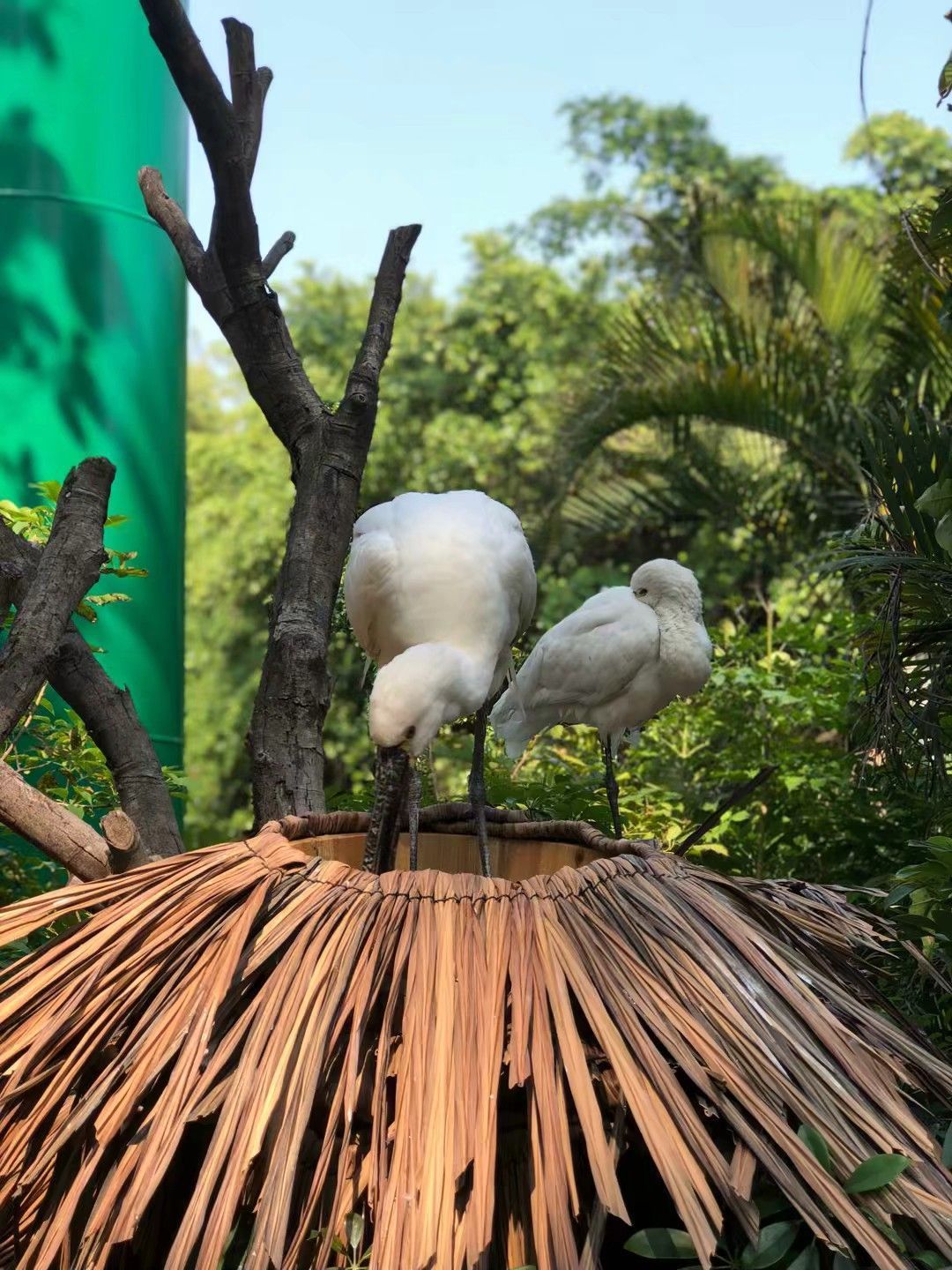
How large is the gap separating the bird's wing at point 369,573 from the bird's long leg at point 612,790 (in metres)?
1.23

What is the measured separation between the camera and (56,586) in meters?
2.85

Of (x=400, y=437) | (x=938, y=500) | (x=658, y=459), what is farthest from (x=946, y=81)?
(x=400, y=437)

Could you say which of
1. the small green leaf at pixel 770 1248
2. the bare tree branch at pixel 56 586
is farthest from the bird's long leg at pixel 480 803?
the small green leaf at pixel 770 1248

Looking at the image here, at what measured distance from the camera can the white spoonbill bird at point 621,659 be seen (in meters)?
A: 5.04

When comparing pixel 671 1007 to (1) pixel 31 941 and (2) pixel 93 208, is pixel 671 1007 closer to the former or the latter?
(1) pixel 31 941

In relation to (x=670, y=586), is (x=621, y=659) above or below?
below

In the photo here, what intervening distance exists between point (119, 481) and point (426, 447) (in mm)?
8640

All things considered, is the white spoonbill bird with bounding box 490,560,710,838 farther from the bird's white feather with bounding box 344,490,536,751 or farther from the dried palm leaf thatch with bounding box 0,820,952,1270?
the dried palm leaf thatch with bounding box 0,820,952,1270

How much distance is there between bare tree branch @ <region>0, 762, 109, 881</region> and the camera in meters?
2.65

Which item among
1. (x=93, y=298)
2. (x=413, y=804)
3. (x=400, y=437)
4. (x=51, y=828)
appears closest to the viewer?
(x=51, y=828)

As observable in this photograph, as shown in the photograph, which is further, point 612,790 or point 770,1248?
point 612,790

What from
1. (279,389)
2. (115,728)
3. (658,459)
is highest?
(658,459)

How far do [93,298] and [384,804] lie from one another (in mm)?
2613

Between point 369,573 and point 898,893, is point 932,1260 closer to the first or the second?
point 898,893
